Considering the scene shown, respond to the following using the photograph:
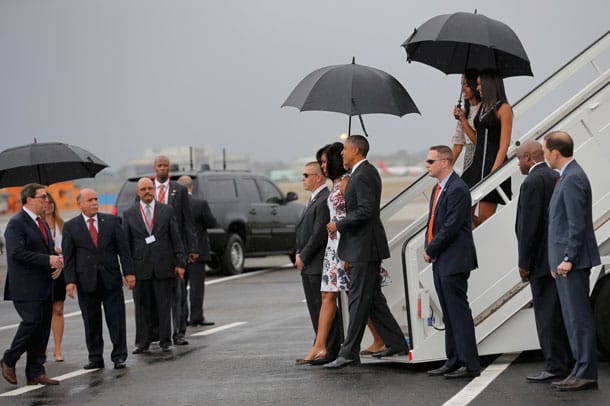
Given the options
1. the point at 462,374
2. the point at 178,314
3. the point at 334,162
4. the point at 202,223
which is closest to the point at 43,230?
the point at 334,162

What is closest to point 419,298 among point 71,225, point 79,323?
point 71,225

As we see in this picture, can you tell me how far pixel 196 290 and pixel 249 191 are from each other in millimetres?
9426

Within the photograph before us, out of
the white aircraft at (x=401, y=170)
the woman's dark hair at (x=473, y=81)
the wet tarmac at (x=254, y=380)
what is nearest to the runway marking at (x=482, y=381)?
Answer: the wet tarmac at (x=254, y=380)

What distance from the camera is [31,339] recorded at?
1040cm

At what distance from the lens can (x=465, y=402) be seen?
852cm

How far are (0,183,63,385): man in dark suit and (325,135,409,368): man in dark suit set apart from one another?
2390 millimetres

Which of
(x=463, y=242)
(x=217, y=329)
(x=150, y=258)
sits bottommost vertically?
(x=217, y=329)

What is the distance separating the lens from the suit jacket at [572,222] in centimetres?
859

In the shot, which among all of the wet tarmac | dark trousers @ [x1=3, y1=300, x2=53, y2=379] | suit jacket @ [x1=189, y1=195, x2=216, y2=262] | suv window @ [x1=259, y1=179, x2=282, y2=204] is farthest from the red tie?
suv window @ [x1=259, y1=179, x2=282, y2=204]

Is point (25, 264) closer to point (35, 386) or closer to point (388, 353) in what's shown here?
point (35, 386)

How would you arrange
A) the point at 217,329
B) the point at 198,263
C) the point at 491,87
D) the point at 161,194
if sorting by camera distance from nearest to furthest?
the point at 491,87 → the point at 161,194 → the point at 217,329 → the point at 198,263

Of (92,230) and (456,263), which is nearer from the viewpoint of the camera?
(456,263)

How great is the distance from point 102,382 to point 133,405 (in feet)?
4.61

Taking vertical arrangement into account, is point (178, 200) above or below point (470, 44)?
below
